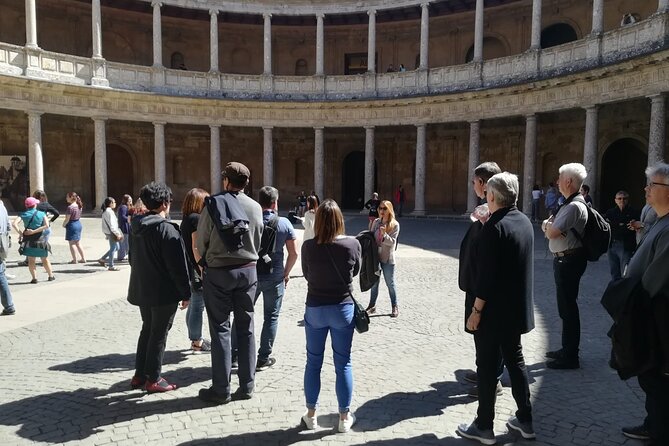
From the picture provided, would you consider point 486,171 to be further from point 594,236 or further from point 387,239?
point 387,239

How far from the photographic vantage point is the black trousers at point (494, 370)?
4070 millimetres

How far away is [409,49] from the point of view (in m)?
29.9

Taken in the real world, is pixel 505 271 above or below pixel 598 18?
below

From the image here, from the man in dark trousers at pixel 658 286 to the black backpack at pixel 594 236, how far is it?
171 centimetres

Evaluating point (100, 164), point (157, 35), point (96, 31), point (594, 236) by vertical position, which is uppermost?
point (157, 35)

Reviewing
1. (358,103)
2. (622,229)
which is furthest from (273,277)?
(358,103)

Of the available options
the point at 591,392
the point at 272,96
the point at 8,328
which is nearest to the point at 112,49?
the point at 272,96

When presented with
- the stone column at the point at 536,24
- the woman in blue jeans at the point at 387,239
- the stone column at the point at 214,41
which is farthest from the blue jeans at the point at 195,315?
the stone column at the point at 214,41

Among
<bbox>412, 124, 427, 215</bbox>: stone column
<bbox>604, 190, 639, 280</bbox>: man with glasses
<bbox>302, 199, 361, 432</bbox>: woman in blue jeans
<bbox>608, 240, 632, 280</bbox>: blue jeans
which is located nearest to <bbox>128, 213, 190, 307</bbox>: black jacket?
<bbox>302, 199, 361, 432</bbox>: woman in blue jeans

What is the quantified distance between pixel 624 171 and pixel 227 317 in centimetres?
2345

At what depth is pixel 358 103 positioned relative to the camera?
26.5m

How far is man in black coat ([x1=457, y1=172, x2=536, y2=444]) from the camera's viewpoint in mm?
3930

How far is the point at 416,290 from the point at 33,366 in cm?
650

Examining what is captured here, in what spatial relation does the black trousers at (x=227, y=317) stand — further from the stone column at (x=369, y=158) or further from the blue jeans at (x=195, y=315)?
the stone column at (x=369, y=158)
